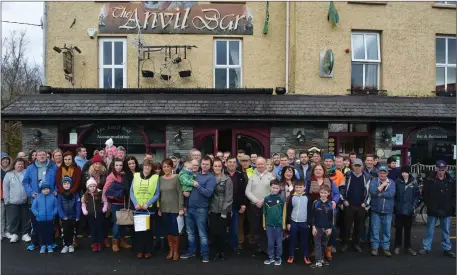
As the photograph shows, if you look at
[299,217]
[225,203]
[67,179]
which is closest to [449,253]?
[299,217]

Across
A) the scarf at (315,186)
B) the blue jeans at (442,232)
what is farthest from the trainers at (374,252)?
the scarf at (315,186)

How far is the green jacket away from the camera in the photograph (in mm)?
6211

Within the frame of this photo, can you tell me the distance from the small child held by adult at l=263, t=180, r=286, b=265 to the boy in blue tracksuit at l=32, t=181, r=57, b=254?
396 cm

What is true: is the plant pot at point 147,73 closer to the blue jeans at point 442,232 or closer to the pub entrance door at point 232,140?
the pub entrance door at point 232,140

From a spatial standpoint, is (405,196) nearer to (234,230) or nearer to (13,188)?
(234,230)

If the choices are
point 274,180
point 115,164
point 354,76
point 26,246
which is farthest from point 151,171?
point 354,76

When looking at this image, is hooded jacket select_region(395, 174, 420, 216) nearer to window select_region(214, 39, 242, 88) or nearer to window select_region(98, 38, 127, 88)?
window select_region(214, 39, 242, 88)

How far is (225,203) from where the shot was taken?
632 centimetres

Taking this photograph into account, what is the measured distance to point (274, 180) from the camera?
248 inches

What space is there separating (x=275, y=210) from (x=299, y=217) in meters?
0.45

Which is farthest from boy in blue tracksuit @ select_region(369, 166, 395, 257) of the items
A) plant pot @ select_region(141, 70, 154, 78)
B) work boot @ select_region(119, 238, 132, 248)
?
→ plant pot @ select_region(141, 70, 154, 78)

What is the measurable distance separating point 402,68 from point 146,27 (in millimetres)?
8327

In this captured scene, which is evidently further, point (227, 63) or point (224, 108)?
point (227, 63)

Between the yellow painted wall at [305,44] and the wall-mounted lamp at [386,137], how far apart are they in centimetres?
158
